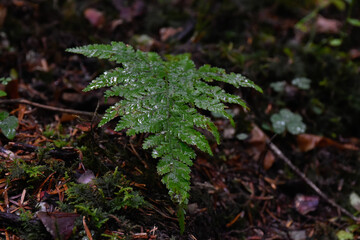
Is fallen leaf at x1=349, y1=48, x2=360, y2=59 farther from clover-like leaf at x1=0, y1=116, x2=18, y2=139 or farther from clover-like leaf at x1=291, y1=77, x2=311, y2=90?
clover-like leaf at x1=0, y1=116, x2=18, y2=139

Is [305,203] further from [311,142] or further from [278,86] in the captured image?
[278,86]

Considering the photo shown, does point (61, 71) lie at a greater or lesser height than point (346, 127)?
greater

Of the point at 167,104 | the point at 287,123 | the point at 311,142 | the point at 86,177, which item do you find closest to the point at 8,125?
the point at 86,177

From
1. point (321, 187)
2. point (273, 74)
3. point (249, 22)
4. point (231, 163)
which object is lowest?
point (321, 187)

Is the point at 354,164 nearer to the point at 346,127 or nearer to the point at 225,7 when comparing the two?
the point at 346,127

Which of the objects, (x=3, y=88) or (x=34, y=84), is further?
(x=34, y=84)

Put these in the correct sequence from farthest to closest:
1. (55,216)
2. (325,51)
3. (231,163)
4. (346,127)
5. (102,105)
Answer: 1. (325,51)
2. (346,127)
3. (231,163)
4. (102,105)
5. (55,216)

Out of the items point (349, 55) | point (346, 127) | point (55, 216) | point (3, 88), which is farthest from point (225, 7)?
point (55, 216)
